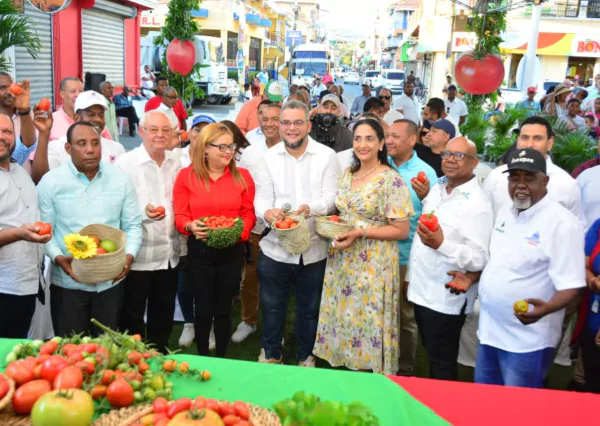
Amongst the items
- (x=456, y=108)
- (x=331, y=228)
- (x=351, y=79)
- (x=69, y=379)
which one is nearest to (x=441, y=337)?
(x=331, y=228)

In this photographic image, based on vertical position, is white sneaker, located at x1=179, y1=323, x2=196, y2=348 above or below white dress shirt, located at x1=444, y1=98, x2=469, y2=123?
below

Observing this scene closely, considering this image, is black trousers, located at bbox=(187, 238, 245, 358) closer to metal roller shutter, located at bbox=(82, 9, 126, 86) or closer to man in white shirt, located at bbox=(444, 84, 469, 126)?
man in white shirt, located at bbox=(444, 84, 469, 126)

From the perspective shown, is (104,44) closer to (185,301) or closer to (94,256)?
(185,301)

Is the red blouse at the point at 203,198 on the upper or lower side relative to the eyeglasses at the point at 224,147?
lower

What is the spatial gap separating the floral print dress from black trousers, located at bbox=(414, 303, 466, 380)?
33cm

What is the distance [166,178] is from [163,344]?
1311 mm

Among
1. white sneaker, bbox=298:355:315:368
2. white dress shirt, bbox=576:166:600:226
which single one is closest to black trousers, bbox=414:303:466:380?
white sneaker, bbox=298:355:315:368

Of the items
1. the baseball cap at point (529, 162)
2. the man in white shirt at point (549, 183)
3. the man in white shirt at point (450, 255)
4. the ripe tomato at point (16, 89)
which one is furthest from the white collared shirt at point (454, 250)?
the ripe tomato at point (16, 89)

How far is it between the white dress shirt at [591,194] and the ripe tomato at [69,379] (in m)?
3.64

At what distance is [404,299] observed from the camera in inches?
169

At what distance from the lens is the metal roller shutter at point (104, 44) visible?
13.9 m

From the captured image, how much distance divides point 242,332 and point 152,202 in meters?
1.69

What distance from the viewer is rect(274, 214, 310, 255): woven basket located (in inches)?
139

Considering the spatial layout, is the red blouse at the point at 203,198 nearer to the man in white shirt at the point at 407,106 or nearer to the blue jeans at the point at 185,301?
the blue jeans at the point at 185,301
